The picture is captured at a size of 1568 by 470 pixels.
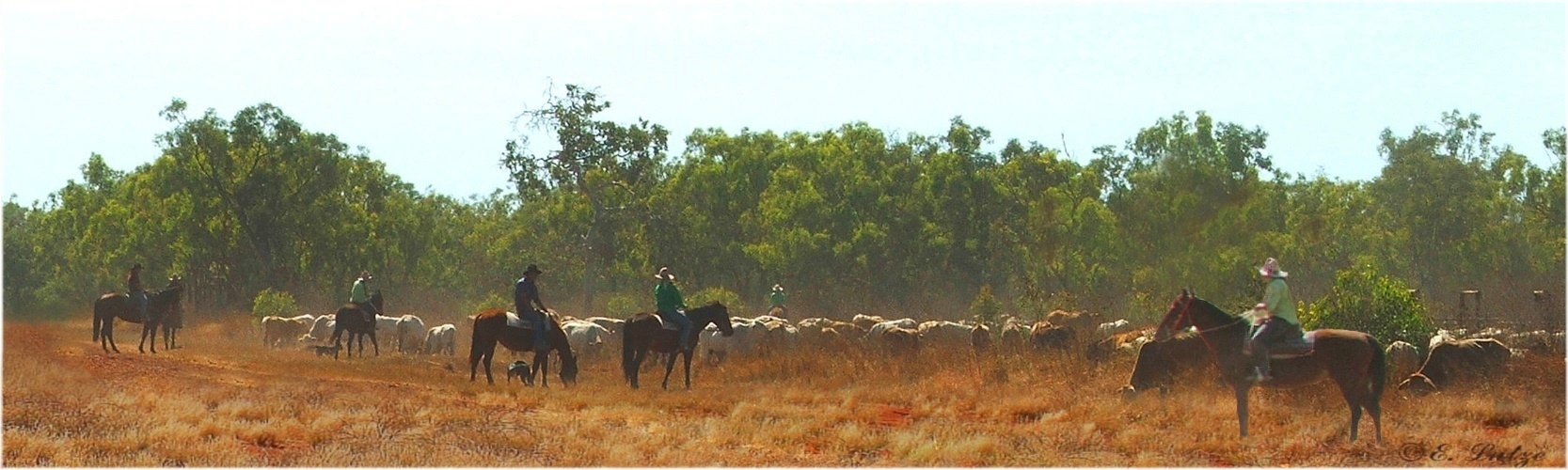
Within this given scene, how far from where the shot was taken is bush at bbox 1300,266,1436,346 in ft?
75.0

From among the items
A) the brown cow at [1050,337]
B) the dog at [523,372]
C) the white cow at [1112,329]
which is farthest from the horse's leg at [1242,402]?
the white cow at [1112,329]

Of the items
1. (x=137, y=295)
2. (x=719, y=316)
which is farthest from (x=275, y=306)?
(x=719, y=316)

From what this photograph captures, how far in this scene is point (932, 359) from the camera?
2639 centimetres

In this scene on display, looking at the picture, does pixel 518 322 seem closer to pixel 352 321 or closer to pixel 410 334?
pixel 352 321

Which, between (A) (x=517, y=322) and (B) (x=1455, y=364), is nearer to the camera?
(B) (x=1455, y=364)

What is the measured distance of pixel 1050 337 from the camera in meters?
28.2

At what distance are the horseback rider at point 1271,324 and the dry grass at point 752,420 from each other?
32.2 inches

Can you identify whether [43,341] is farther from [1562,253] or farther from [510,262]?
[1562,253]

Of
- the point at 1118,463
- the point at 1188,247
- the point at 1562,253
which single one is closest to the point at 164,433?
the point at 1118,463

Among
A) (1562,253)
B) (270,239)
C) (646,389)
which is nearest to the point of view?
(646,389)

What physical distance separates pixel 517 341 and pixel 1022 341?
9590 mm

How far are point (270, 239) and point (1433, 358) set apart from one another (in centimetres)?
5186
